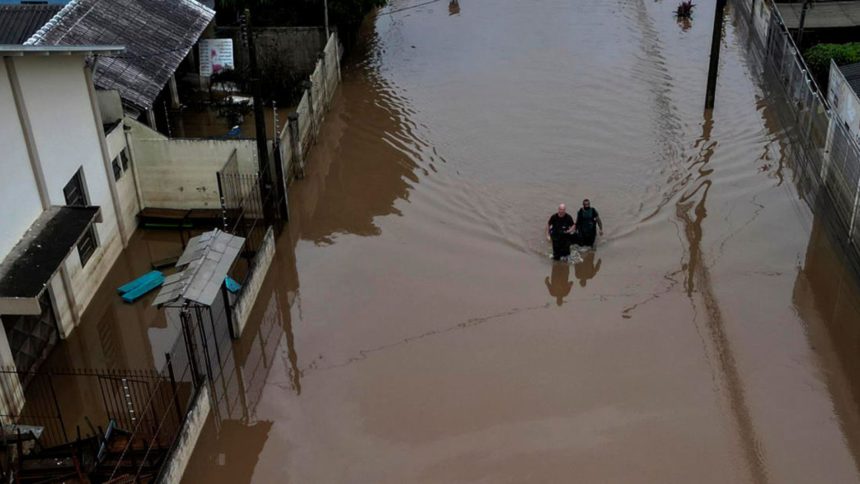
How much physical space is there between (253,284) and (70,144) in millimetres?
3917

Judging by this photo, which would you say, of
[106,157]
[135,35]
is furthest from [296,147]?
[135,35]

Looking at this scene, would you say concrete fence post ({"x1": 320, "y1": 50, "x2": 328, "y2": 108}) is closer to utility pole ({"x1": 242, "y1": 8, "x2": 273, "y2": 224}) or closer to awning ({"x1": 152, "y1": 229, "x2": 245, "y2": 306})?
utility pole ({"x1": 242, "y1": 8, "x2": 273, "y2": 224})

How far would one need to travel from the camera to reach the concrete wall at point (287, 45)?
2673 cm

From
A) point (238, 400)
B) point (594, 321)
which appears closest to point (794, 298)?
point (594, 321)

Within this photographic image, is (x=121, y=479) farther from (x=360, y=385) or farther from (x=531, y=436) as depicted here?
(x=531, y=436)

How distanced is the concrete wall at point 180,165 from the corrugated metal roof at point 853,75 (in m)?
13.4

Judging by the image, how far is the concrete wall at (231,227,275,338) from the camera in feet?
47.0

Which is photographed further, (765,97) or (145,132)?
(765,97)

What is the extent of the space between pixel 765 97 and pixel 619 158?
6726mm

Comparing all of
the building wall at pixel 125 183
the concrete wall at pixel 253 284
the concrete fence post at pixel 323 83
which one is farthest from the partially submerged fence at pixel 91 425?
the concrete fence post at pixel 323 83

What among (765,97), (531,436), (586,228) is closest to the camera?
(531,436)

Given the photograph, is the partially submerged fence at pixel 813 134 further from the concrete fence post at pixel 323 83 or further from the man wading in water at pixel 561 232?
the concrete fence post at pixel 323 83

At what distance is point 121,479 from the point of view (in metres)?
10.4

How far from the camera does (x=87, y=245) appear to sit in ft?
50.4
